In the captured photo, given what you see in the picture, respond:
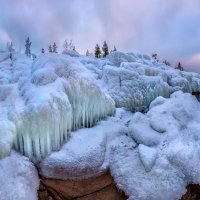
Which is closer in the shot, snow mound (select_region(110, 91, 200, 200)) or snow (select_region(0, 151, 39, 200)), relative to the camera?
snow (select_region(0, 151, 39, 200))

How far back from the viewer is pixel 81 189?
5660 millimetres

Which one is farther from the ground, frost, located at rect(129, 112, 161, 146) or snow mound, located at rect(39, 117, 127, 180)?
frost, located at rect(129, 112, 161, 146)

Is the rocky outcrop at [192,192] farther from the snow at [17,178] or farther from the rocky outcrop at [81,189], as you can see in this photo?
the snow at [17,178]

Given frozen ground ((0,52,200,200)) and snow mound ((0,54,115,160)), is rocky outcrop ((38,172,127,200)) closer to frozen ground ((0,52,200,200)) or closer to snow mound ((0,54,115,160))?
frozen ground ((0,52,200,200))

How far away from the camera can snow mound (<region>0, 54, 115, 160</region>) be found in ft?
18.1

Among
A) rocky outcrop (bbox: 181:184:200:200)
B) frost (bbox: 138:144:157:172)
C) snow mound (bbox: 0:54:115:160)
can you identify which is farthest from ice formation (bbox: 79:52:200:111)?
rocky outcrop (bbox: 181:184:200:200)

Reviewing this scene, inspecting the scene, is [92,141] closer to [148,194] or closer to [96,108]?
[96,108]

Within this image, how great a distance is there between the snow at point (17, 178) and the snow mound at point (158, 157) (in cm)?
163

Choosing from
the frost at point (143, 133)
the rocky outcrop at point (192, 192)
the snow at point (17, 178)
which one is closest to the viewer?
the snow at point (17, 178)

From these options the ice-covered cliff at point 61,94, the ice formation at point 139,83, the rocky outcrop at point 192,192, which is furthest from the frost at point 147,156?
the ice formation at point 139,83

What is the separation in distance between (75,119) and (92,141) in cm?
73

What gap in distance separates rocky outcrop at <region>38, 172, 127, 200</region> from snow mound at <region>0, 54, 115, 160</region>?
64 centimetres

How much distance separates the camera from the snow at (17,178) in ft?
16.1

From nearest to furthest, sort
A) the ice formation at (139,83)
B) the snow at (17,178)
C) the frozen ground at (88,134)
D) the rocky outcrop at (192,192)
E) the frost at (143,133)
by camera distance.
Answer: the snow at (17,178) → the frozen ground at (88,134) → the rocky outcrop at (192,192) → the frost at (143,133) → the ice formation at (139,83)
